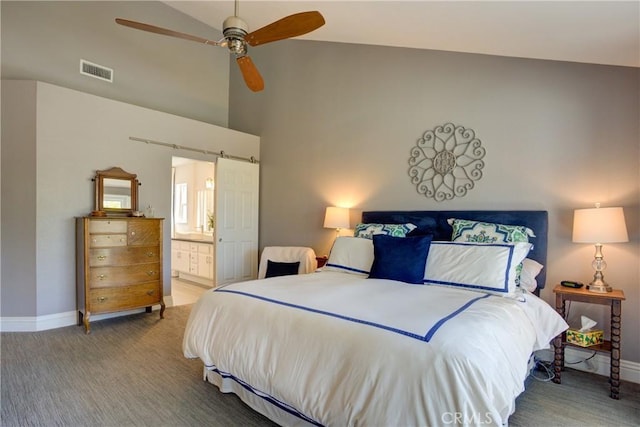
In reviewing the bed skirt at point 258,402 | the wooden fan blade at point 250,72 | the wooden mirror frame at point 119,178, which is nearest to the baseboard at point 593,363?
the bed skirt at point 258,402

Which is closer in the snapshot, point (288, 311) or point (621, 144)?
point (288, 311)

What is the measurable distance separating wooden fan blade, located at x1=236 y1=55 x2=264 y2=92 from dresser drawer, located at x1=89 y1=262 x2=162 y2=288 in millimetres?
2437

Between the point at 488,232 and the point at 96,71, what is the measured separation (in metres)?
4.98

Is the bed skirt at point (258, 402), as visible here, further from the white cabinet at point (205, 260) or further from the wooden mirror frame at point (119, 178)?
the white cabinet at point (205, 260)

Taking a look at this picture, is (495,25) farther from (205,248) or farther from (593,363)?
(205,248)

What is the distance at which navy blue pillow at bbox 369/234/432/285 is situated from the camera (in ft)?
8.89

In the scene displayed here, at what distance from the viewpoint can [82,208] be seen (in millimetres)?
3771

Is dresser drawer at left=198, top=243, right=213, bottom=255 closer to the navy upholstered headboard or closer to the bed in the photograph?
the navy upholstered headboard

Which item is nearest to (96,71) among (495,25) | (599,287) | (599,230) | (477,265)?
(495,25)

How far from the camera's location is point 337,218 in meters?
4.12

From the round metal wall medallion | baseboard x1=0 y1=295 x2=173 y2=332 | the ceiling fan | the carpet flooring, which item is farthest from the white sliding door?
the round metal wall medallion

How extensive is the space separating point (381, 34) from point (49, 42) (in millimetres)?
3893

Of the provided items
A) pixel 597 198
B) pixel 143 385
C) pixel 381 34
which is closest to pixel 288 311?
pixel 143 385

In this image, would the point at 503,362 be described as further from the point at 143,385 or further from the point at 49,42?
the point at 49,42
